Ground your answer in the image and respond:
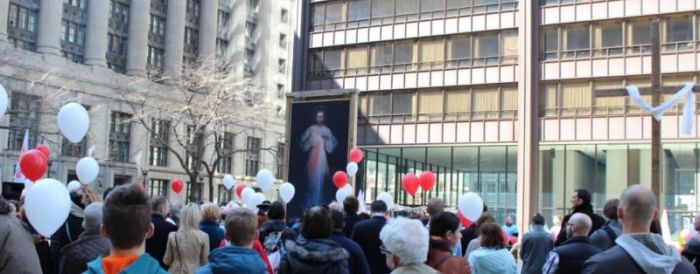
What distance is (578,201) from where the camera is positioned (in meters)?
8.63

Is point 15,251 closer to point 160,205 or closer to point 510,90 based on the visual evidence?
point 160,205

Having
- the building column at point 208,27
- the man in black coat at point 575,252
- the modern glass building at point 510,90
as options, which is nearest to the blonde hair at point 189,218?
the man in black coat at point 575,252

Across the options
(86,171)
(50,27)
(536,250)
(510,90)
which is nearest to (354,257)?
(536,250)

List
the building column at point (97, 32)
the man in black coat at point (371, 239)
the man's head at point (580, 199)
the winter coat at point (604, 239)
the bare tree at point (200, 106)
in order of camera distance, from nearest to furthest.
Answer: the winter coat at point (604, 239) → the man's head at point (580, 199) → the man in black coat at point (371, 239) → the bare tree at point (200, 106) → the building column at point (97, 32)

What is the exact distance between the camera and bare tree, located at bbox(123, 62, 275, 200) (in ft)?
163

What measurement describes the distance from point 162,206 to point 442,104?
32559 mm

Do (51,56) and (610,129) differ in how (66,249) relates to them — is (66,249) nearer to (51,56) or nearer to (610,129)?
(610,129)

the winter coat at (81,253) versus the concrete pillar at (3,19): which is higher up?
the concrete pillar at (3,19)

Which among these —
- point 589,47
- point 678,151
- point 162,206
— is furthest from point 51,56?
point 162,206

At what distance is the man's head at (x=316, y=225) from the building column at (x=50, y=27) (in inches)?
2196

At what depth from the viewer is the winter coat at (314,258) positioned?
5984mm

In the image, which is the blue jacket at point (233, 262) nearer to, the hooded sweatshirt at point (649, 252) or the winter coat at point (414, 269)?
the winter coat at point (414, 269)

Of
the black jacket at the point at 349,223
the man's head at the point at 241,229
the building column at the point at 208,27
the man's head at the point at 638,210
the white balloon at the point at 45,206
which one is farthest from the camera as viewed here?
the building column at the point at 208,27

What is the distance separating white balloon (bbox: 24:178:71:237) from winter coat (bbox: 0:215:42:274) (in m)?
1.66
